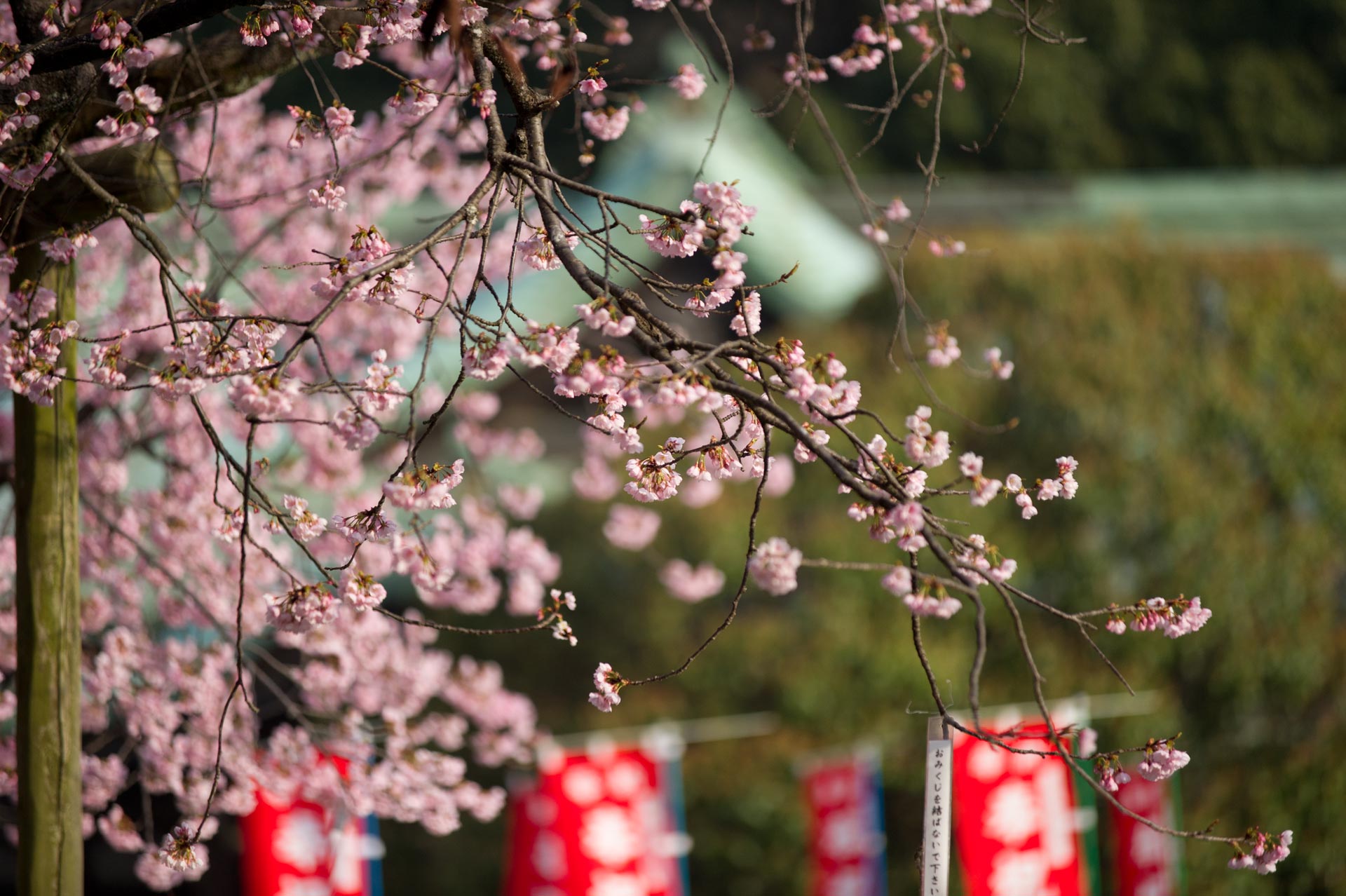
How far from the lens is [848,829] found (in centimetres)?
723

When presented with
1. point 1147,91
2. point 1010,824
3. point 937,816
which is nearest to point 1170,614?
point 937,816

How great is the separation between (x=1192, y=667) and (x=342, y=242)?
240 inches

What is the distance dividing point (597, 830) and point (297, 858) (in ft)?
5.14

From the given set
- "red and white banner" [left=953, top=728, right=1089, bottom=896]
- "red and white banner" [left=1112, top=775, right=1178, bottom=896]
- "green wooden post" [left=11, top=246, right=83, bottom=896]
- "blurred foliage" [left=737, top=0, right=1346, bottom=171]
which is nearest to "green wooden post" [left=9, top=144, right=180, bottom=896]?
"green wooden post" [left=11, top=246, right=83, bottom=896]

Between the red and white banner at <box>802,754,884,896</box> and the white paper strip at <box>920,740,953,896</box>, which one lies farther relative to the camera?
the red and white banner at <box>802,754,884,896</box>

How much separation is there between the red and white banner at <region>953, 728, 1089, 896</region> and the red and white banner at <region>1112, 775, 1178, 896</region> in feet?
→ 1.54

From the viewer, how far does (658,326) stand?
2.78 meters

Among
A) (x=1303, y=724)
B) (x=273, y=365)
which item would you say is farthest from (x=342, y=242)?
(x=1303, y=724)

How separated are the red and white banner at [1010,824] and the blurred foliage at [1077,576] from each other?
3.11ft

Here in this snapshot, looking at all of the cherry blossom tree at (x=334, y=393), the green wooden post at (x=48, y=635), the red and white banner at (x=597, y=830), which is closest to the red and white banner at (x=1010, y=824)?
the cherry blossom tree at (x=334, y=393)

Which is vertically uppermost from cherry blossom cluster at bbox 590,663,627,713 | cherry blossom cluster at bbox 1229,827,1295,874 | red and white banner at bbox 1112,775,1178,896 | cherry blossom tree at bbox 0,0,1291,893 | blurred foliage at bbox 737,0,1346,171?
blurred foliage at bbox 737,0,1346,171

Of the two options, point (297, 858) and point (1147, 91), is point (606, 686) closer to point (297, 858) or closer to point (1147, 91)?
point (297, 858)

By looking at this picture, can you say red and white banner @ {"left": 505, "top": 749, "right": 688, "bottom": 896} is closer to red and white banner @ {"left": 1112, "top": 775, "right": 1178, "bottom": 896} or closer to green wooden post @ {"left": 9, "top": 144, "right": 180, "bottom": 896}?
red and white banner @ {"left": 1112, "top": 775, "right": 1178, "bottom": 896}

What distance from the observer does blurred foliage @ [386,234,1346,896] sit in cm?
805
